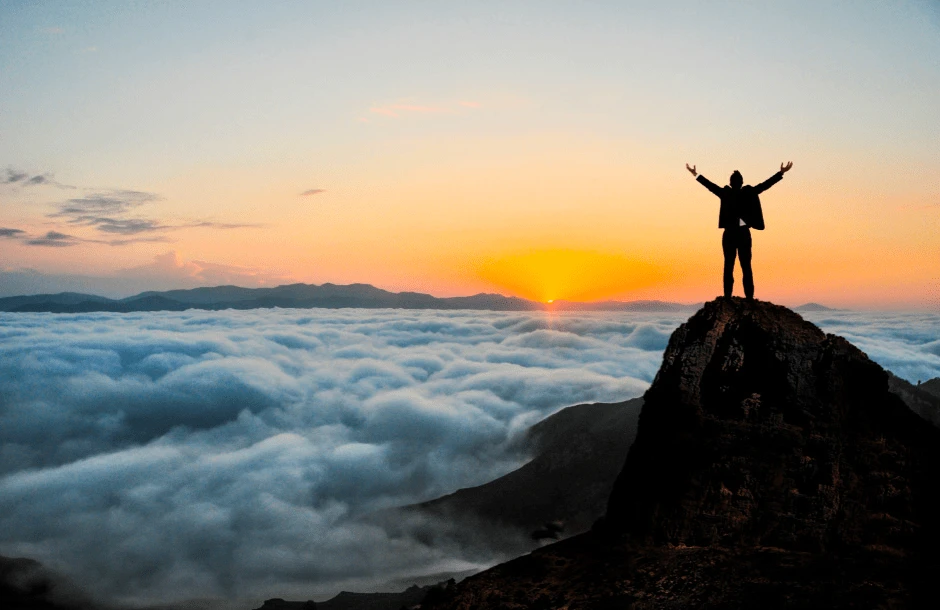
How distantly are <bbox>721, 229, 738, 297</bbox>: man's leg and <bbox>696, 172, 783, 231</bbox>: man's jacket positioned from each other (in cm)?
20

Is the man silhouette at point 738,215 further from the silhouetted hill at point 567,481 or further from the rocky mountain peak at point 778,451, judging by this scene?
the silhouetted hill at point 567,481

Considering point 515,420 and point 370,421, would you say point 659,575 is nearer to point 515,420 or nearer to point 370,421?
point 515,420

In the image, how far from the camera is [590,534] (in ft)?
47.1

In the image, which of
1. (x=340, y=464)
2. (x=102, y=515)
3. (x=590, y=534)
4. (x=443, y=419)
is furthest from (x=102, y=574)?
(x=590, y=534)

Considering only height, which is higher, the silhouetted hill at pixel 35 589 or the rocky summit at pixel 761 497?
the rocky summit at pixel 761 497

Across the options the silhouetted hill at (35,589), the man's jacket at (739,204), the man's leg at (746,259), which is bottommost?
the silhouetted hill at (35,589)

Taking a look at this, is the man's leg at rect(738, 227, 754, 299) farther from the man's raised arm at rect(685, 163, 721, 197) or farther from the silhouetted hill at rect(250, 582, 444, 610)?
the silhouetted hill at rect(250, 582, 444, 610)

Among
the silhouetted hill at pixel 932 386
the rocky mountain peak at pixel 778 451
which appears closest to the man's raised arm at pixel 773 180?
the rocky mountain peak at pixel 778 451

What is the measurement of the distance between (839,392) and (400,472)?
13214 cm

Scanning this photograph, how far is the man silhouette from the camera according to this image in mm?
14102

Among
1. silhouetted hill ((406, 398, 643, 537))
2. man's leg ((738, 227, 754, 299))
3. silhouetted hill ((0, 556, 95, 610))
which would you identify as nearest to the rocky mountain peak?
man's leg ((738, 227, 754, 299))

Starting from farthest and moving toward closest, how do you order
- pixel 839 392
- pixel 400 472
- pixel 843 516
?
1. pixel 400 472
2. pixel 839 392
3. pixel 843 516

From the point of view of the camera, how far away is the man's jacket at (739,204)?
14.1 meters

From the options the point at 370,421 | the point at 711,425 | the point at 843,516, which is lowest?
the point at 370,421
